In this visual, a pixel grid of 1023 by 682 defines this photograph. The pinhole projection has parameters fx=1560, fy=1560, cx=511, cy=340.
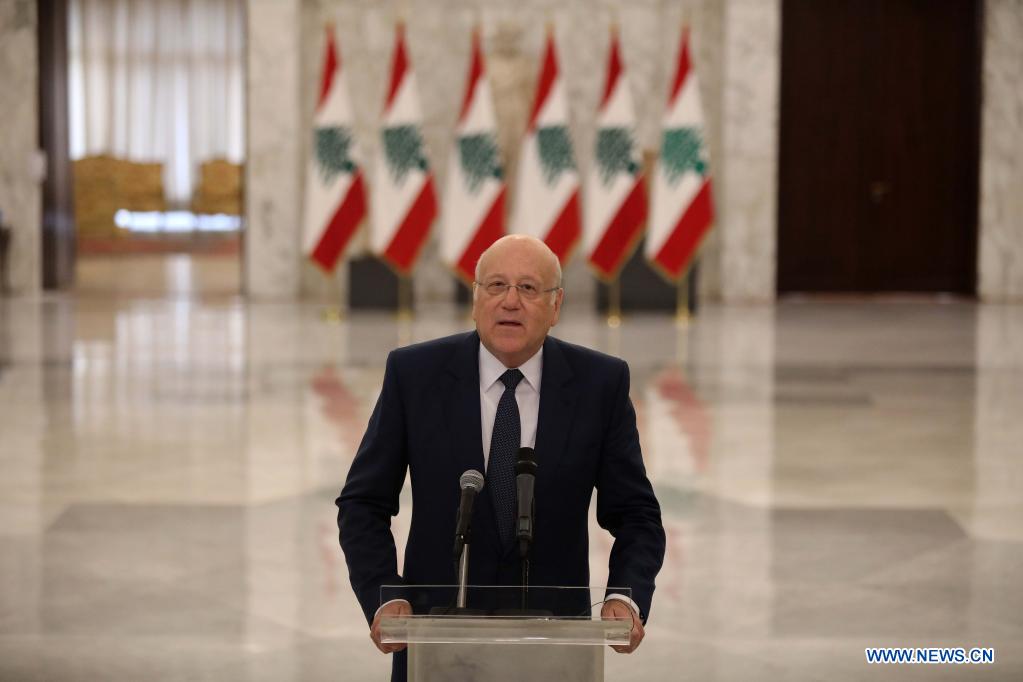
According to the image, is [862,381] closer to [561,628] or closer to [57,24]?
[561,628]

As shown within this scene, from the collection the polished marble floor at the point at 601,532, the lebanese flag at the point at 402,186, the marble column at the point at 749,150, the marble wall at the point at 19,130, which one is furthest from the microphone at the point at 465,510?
the marble wall at the point at 19,130

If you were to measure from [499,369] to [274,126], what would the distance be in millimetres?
15273

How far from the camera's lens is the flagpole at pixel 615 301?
15.5 m

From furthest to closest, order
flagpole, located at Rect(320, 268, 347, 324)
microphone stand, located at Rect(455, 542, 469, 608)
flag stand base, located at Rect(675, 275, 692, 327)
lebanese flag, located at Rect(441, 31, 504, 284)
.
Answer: flag stand base, located at Rect(675, 275, 692, 327)
lebanese flag, located at Rect(441, 31, 504, 284)
flagpole, located at Rect(320, 268, 347, 324)
microphone stand, located at Rect(455, 542, 469, 608)

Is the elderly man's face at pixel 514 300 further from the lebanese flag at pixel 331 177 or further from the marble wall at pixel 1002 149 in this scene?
the marble wall at pixel 1002 149

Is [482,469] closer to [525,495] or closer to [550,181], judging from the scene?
[525,495]

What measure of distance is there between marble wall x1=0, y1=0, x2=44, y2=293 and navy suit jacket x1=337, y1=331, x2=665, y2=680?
639 inches

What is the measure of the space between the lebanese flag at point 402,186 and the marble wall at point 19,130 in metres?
4.85

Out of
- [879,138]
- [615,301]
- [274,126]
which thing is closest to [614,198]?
[615,301]

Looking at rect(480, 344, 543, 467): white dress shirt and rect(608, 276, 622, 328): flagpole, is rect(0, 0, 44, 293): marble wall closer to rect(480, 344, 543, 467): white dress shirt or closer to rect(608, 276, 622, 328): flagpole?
rect(608, 276, 622, 328): flagpole

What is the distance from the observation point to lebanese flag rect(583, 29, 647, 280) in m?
15.6

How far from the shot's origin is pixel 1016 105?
58.5 feet

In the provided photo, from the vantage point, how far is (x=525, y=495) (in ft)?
7.99

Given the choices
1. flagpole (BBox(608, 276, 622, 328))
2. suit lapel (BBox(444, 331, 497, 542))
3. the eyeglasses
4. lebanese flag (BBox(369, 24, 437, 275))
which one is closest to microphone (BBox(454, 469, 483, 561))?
suit lapel (BBox(444, 331, 497, 542))
